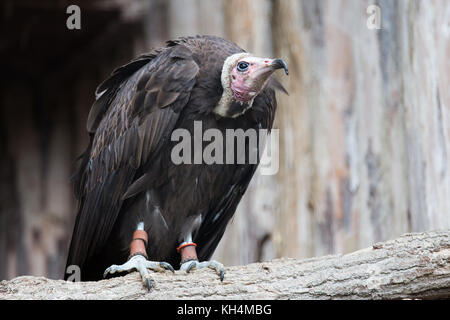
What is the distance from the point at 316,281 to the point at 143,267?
1.06 meters

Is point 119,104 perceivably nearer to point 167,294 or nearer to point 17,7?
point 167,294

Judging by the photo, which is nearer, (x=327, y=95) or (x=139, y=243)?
(x=139, y=243)

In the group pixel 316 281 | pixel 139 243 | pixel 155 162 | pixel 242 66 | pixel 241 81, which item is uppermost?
pixel 242 66

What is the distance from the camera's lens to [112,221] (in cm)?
538

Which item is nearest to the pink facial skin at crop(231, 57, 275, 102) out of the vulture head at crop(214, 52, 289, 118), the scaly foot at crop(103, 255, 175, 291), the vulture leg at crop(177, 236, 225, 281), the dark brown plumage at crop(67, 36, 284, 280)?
the vulture head at crop(214, 52, 289, 118)

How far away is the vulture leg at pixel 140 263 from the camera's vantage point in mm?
4754

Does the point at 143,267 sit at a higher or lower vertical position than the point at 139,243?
lower

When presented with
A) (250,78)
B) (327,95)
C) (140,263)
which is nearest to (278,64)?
(250,78)

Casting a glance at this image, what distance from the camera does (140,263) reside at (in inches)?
194

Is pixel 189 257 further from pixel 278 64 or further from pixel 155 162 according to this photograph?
pixel 278 64

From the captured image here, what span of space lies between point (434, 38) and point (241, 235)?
8.88 feet

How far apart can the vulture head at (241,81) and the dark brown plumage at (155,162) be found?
0.06 m

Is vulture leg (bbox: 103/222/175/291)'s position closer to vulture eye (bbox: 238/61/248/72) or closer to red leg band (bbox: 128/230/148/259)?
red leg band (bbox: 128/230/148/259)

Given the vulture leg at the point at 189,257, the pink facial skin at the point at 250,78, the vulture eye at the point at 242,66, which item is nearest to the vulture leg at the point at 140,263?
the vulture leg at the point at 189,257
